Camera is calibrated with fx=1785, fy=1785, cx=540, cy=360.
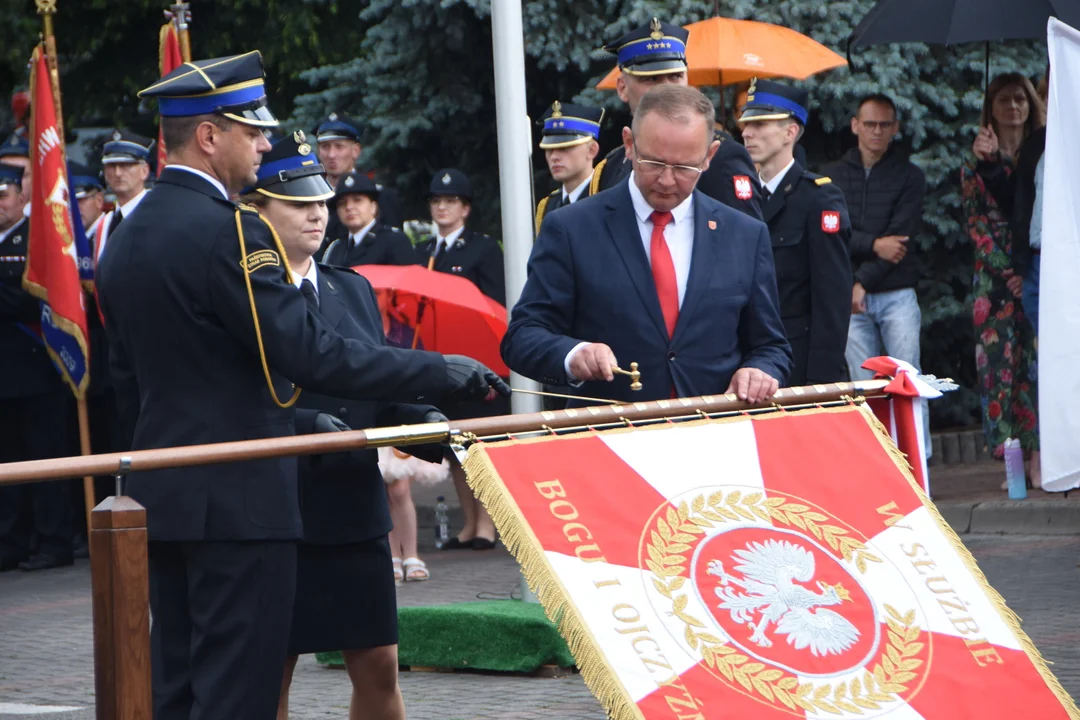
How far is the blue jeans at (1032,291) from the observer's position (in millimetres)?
10000

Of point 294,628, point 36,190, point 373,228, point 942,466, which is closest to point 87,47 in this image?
point 36,190

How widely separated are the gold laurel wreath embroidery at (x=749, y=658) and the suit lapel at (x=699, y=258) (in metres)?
1.03

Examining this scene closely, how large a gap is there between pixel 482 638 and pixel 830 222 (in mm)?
2286

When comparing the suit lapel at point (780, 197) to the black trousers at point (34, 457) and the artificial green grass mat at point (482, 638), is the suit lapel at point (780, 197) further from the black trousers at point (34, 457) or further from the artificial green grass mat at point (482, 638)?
the black trousers at point (34, 457)

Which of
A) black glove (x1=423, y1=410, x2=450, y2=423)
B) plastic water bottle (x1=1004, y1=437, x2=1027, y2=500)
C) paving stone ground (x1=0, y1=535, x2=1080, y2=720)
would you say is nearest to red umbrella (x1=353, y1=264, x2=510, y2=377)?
paving stone ground (x1=0, y1=535, x2=1080, y2=720)

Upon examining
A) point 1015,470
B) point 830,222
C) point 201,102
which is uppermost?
point 201,102

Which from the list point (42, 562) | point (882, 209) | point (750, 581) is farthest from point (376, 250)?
point (750, 581)

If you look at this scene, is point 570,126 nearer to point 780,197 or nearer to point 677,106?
point 780,197

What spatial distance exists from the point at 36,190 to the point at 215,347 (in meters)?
7.29

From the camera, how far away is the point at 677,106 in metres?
4.86

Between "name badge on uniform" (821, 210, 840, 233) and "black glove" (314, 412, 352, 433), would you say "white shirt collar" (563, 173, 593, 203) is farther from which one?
"black glove" (314, 412, 352, 433)

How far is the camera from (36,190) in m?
11.0

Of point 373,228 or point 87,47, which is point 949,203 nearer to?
point 373,228

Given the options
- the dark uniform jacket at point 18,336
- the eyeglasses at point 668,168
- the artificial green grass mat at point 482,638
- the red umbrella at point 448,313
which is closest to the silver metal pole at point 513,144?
the artificial green grass mat at point 482,638
